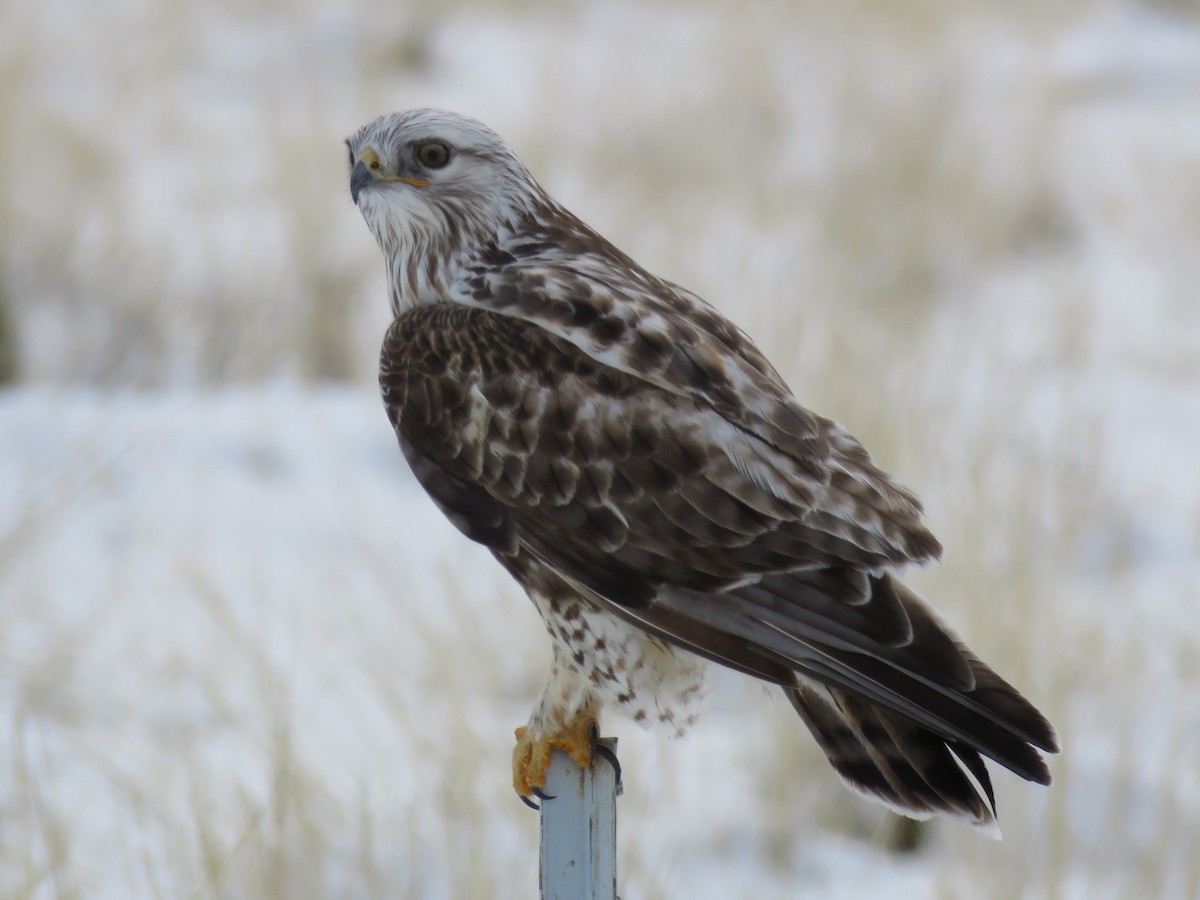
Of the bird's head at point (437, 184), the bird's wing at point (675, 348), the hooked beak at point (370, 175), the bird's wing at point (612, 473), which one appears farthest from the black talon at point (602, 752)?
the hooked beak at point (370, 175)

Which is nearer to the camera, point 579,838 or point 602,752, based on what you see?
point 579,838

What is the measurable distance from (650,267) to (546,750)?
411 cm

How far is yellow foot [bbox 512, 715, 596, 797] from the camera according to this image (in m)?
2.06

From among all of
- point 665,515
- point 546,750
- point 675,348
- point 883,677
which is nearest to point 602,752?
point 546,750

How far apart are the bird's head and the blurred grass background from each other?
1.04 meters

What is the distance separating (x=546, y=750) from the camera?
2080mm

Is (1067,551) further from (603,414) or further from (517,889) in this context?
(603,414)

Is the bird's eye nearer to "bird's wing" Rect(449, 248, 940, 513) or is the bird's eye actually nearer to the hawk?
the hawk

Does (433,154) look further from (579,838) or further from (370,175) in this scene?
(579,838)

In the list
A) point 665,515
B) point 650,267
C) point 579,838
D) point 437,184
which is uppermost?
point 650,267

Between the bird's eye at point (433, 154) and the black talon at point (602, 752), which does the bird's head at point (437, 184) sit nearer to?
the bird's eye at point (433, 154)

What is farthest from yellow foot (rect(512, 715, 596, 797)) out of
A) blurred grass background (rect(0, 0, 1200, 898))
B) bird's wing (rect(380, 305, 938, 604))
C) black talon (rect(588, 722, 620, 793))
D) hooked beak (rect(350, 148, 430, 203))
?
hooked beak (rect(350, 148, 430, 203))

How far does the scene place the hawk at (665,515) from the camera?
1.80 m

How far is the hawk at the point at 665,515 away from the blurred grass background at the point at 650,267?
36.3 inches
